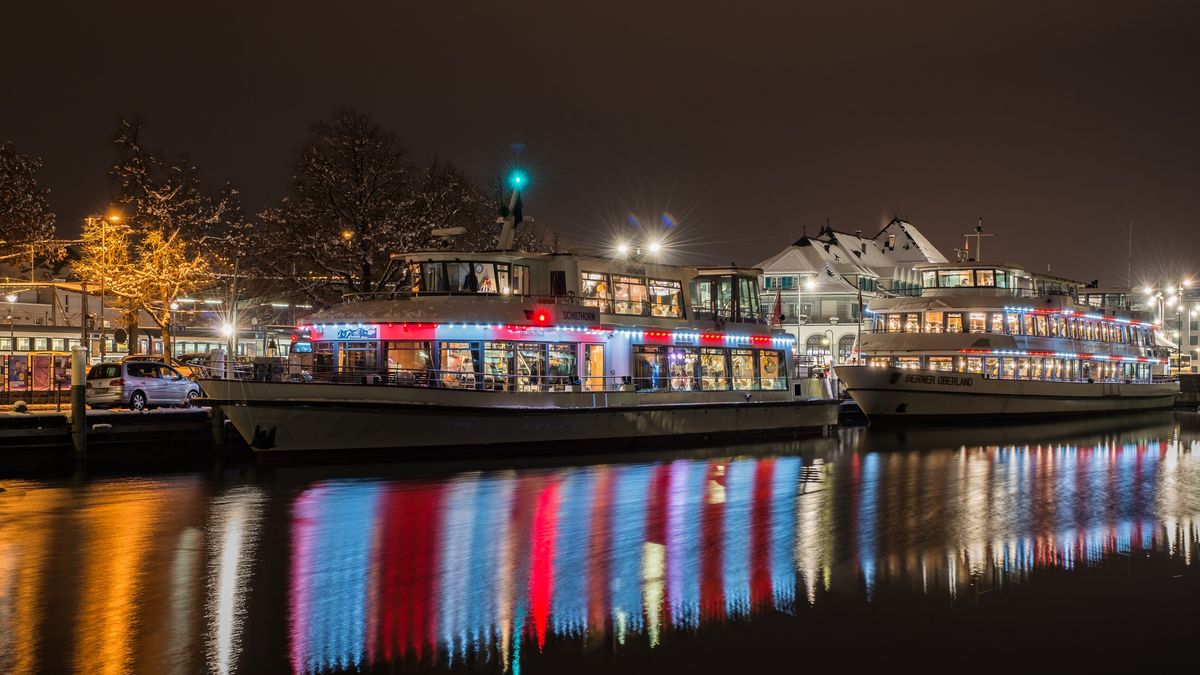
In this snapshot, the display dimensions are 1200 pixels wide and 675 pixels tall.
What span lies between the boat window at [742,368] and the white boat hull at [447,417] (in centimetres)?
154

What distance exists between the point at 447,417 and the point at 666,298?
953 cm

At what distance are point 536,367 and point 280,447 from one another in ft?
23.8

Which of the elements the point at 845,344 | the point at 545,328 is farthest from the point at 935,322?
the point at 845,344

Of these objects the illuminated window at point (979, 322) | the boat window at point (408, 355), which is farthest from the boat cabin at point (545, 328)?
the illuminated window at point (979, 322)

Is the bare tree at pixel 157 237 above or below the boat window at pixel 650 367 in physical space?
above

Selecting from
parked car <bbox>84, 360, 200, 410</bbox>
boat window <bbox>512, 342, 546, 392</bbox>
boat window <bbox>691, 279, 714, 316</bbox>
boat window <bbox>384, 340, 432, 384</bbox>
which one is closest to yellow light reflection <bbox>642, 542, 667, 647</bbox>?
boat window <bbox>384, 340, 432, 384</bbox>

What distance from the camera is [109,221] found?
140 feet

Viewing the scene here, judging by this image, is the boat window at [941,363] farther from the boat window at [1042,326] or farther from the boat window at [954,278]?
the boat window at [1042,326]

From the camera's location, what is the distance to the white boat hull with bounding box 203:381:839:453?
24141mm

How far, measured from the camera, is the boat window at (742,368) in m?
33.5

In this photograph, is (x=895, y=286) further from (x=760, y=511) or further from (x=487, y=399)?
(x=760, y=511)

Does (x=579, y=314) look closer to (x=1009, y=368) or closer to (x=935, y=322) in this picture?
(x=935, y=322)

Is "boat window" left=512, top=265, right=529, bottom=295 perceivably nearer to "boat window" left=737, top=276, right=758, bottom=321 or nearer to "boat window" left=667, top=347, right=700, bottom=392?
"boat window" left=667, top=347, right=700, bottom=392

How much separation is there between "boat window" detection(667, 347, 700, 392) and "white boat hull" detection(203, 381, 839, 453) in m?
0.51
